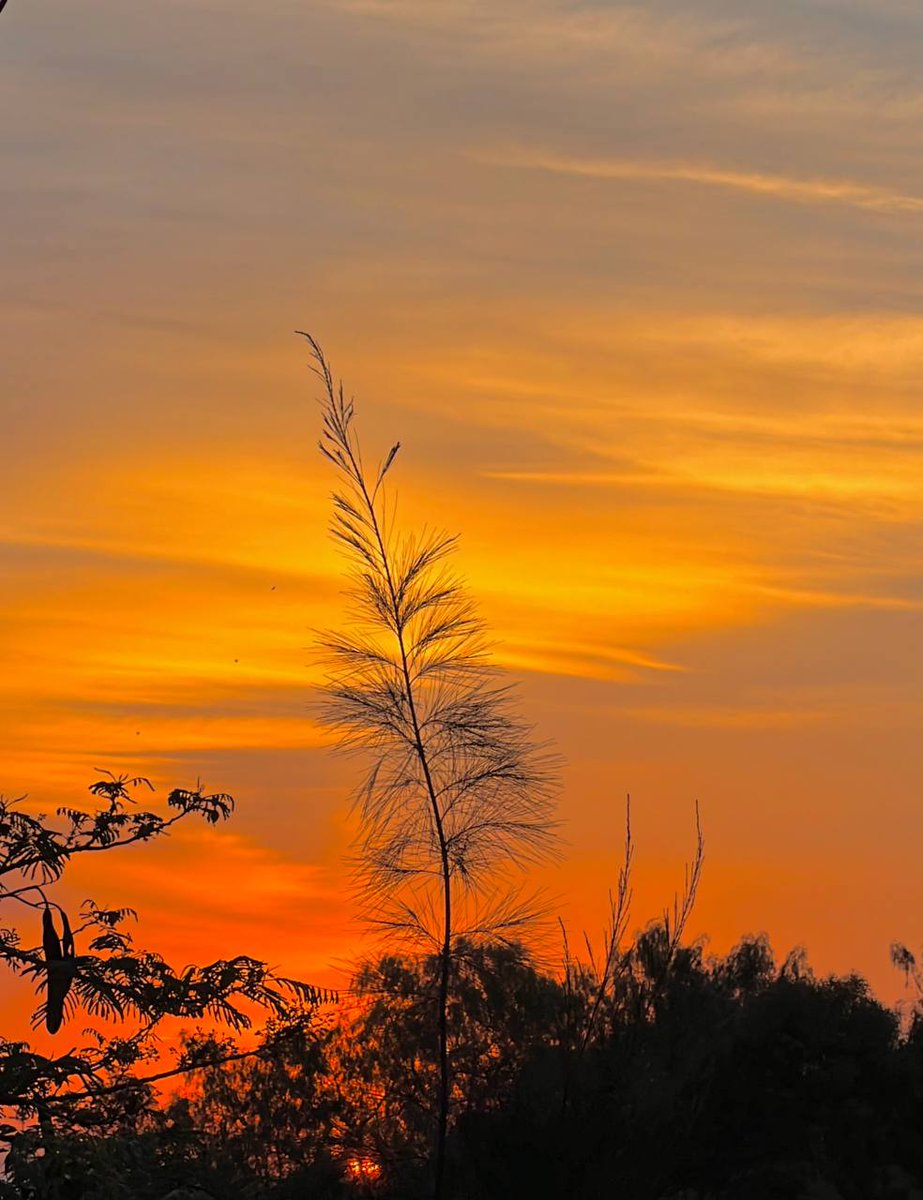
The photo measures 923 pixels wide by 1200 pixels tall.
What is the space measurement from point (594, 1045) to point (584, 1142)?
217 centimetres

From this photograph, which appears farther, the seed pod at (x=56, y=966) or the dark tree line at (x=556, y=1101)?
the dark tree line at (x=556, y=1101)

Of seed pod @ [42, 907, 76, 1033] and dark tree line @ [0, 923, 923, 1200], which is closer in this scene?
seed pod @ [42, 907, 76, 1033]

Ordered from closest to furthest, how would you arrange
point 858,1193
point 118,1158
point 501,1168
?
point 118,1158
point 501,1168
point 858,1193

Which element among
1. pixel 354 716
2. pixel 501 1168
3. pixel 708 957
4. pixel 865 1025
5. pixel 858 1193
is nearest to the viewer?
pixel 354 716

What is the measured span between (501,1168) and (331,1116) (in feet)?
60.2

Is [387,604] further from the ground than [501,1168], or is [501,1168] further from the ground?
[387,604]

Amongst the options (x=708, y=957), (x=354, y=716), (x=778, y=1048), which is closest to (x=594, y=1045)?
(x=354, y=716)

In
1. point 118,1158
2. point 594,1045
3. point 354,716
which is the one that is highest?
point 354,716

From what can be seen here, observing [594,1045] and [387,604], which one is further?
[594,1045]

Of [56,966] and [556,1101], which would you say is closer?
[56,966]

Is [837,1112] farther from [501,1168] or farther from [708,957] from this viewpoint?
[501,1168]

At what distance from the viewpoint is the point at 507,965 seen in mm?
27641

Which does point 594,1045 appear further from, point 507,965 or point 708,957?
point 708,957

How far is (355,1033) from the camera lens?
45.4 metres
